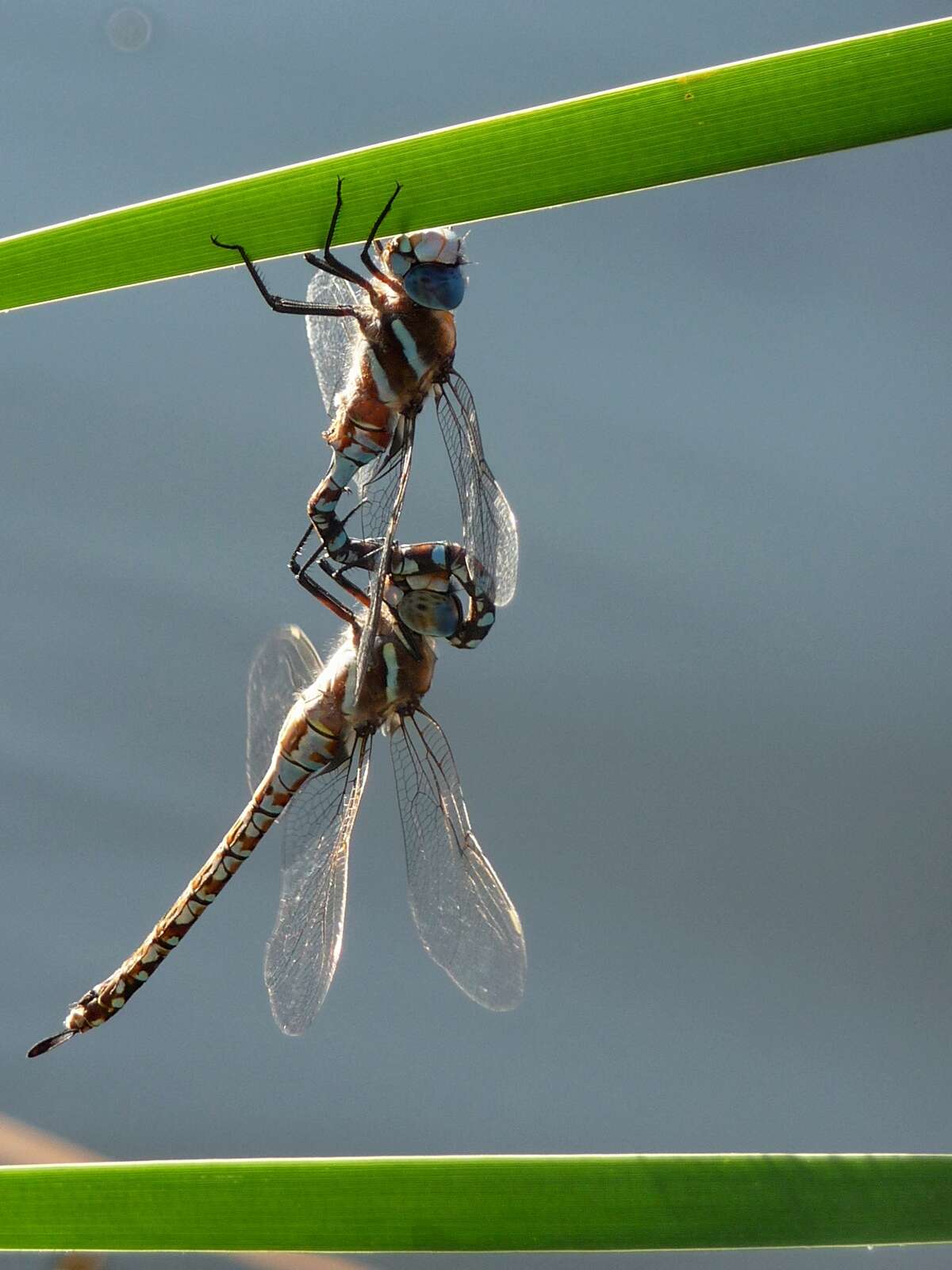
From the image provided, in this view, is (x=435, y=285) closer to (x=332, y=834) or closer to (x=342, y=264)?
(x=342, y=264)

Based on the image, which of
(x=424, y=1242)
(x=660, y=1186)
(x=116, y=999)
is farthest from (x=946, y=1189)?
(x=116, y=999)

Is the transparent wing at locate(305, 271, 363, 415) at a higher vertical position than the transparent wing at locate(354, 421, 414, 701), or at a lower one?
higher

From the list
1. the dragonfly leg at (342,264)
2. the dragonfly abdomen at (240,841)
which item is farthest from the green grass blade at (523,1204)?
the dragonfly leg at (342,264)

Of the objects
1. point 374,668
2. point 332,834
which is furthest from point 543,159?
point 332,834

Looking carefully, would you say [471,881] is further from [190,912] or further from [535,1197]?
[535,1197]

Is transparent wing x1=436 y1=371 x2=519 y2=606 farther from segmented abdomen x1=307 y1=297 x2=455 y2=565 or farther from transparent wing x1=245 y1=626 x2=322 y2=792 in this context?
transparent wing x1=245 y1=626 x2=322 y2=792

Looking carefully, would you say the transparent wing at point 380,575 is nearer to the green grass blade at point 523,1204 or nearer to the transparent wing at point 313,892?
the transparent wing at point 313,892

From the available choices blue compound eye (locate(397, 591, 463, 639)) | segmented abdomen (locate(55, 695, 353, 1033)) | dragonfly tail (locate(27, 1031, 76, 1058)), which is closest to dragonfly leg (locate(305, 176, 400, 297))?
blue compound eye (locate(397, 591, 463, 639))
